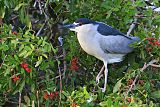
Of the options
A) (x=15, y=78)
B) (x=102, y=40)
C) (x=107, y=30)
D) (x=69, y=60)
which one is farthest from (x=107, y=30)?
(x=15, y=78)

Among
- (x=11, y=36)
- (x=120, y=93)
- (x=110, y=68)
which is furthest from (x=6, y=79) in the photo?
(x=110, y=68)

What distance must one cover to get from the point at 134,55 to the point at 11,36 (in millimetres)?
778

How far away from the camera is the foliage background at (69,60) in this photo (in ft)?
6.49

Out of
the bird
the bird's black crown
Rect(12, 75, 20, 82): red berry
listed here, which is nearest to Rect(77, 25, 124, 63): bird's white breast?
the bird

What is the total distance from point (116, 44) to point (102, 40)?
9 centimetres

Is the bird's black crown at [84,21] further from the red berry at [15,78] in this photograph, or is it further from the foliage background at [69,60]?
the red berry at [15,78]

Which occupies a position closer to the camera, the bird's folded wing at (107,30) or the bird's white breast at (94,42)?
the bird's folded wing at (107,30)

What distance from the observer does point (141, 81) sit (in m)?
2.15

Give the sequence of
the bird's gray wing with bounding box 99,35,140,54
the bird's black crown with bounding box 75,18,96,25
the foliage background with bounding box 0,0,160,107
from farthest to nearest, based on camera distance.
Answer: the bird's gray wing with bounding box 99,35,140,54 → the bird's black crown with bounding box 75,18,96,25 → the foliage background with bounding box 0,0,160,107

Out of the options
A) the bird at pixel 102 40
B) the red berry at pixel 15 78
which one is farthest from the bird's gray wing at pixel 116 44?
the red berry at pixel 15 78

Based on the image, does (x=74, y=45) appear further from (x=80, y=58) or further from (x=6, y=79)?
(x=6, y=79)

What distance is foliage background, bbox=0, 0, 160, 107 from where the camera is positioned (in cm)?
198

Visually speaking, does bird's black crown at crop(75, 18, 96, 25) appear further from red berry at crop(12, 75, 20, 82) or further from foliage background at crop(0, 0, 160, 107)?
red berry at crop(12, 75, 20, 82)

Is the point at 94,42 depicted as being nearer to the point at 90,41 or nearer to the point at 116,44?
the point at 90,41
